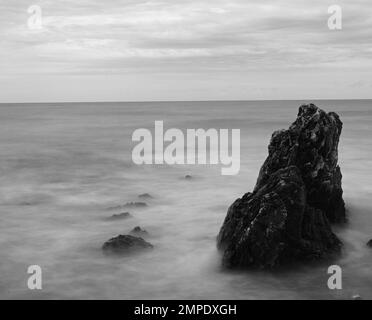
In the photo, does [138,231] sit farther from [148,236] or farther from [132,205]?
[132,205]

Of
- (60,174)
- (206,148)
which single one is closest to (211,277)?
(60,174)

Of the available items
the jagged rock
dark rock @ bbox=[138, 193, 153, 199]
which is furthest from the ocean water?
the jagged rock

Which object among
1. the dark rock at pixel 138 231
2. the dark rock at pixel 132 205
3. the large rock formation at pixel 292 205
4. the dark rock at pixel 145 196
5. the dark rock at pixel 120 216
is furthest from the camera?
the dark rock at pixel 145 196

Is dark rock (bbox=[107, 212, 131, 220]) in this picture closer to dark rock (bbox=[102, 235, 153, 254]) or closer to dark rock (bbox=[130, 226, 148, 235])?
dark rock (bbox=[130, 226, 148, 235])

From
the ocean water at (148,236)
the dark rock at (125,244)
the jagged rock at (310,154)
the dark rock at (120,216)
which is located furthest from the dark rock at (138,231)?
the jagged rock at (310,154)

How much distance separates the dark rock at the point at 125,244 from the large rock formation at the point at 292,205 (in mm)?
3069

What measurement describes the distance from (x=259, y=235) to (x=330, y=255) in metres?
3.09

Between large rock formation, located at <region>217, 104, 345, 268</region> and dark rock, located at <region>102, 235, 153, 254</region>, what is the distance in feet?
10.1

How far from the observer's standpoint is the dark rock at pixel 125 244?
1905cm

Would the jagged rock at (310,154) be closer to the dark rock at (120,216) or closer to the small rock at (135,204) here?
the dark rock at (120,216)

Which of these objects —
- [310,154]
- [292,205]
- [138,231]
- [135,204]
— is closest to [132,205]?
[135,204]

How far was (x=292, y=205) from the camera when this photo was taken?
55.7ft

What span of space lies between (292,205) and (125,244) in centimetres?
660

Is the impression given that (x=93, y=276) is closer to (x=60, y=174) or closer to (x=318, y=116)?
(x=318, y=116)
